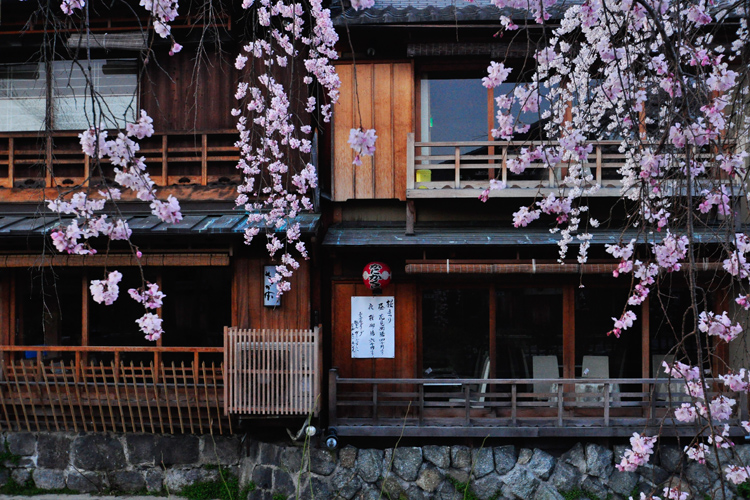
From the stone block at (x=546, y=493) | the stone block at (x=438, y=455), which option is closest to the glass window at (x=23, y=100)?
the stone block at (x=438, y=455)

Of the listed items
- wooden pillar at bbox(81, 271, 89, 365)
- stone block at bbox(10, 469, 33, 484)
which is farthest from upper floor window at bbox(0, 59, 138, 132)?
stone block at bbox(10, 469, 33, 484)

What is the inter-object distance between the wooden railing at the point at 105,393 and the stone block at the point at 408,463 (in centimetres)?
256

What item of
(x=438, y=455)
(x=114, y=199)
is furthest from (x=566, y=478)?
(x=114, y=199)

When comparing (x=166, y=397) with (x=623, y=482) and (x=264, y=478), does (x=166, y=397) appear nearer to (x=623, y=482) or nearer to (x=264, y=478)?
(x=264, y=478)

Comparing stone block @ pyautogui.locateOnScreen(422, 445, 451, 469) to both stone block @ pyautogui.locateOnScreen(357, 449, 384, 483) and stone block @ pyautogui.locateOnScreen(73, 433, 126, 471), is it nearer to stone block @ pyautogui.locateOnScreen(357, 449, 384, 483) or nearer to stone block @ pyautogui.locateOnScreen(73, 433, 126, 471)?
stone block @ pyautogui.locateOnScreen(357, 449, 384, 483)

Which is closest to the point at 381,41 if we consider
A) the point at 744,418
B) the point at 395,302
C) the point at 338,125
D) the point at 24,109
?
the point at 338,125

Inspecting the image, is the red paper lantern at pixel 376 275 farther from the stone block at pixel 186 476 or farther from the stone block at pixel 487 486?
the stone block at pixel 186 476

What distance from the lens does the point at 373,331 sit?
366 inches

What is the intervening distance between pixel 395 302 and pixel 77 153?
5719 mm

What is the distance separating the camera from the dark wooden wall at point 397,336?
9328 millimetres

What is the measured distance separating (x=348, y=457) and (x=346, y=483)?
35 cm

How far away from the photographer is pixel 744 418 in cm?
835

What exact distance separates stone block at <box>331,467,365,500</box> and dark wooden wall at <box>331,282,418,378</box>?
1547 millimetres

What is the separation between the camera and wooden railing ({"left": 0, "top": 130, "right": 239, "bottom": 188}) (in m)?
9.25
